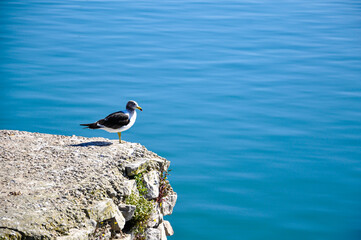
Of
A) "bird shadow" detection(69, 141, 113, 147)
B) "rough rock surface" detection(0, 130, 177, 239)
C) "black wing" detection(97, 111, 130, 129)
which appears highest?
"black wing" detection(97, 111, 130, 129)

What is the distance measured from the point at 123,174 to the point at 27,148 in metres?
2.81

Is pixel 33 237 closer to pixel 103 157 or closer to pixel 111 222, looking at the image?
pixel 111 222

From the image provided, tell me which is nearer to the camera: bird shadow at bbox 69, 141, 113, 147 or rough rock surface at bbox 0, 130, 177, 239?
rough rock surface at bbox 0, 130, 177, 239

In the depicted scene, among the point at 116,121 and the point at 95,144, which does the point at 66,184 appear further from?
the point at 116,121

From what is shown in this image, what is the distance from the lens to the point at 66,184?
1108 cm

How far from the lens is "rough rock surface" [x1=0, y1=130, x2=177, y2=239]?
9.76 m

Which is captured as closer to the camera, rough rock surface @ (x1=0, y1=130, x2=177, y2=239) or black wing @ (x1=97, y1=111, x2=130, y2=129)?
rough rock surface @ (x1=0, y1=130, x2=177, y2=239)

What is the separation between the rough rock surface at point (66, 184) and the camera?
9.76 meters

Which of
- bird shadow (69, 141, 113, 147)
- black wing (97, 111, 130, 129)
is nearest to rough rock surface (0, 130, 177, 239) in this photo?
bird shadow (69, 141, 113, 147)

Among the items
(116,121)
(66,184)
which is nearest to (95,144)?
(116,121)

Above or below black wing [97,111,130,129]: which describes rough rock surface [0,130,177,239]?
below

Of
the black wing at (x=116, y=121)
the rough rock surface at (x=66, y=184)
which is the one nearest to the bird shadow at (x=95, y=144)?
the rough rock surface at (x=66, y=184)

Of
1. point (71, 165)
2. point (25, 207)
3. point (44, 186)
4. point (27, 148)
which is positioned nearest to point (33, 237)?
point (25, 207)

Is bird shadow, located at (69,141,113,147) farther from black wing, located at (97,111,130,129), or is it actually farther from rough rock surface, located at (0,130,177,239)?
black wing, located at (97,111,130,129)
